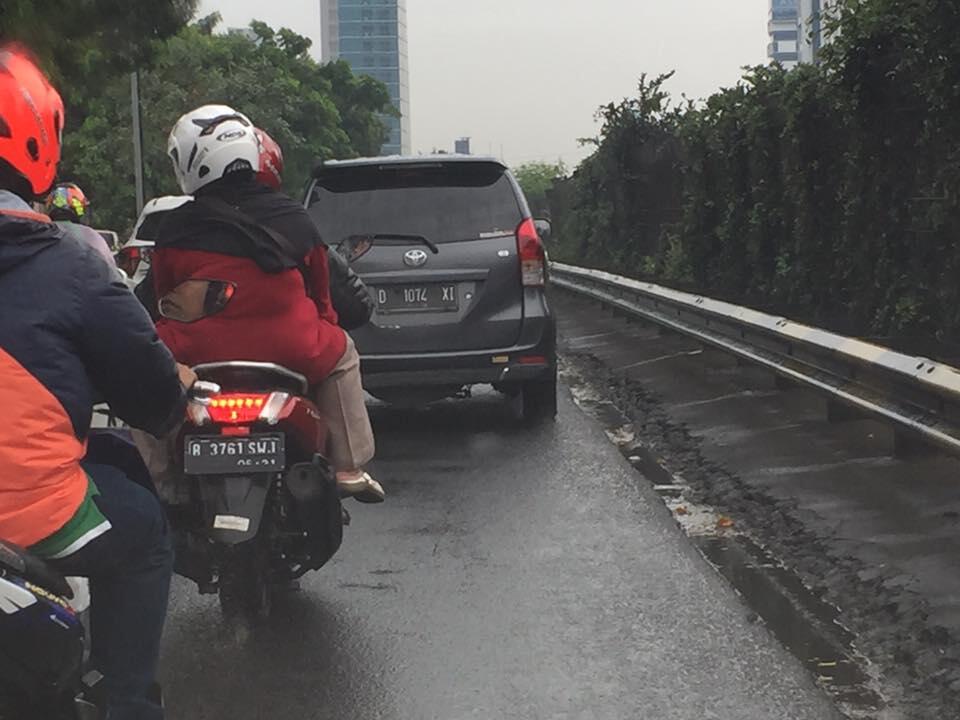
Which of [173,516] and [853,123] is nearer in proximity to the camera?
[173,516]

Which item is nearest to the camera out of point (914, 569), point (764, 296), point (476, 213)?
point (914, 569)

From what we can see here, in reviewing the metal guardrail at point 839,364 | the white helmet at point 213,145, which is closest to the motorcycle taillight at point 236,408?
the white helmet at point 213,145

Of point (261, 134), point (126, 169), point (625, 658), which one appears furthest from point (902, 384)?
point (126, 169)

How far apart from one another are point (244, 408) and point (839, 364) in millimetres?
4079

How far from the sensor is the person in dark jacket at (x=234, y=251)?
5.12 metres

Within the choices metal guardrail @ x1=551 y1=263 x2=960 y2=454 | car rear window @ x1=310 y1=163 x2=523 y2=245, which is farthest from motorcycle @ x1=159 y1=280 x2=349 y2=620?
car rear window @ x1=310 y1=163 x2=523 y2=245

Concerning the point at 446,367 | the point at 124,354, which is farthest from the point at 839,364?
the point at 124,354

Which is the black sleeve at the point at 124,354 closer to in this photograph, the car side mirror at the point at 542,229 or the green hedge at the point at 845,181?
the car side mirror at the point at 542,229

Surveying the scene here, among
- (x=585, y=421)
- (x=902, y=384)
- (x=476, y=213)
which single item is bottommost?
(x=585, y=421)

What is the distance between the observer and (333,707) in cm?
469

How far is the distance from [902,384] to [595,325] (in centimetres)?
1132

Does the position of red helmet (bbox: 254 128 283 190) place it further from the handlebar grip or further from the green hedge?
the green hedge

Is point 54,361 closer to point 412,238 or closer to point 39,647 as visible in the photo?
point 39,647

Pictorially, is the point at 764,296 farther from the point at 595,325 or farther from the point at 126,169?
the point at 126,169
